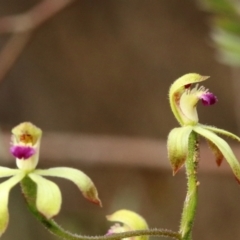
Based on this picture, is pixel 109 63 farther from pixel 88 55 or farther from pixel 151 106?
pixel 151 106

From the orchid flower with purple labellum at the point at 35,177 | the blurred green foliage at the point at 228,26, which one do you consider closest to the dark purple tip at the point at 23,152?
the orchid flower with purple labellum at the point at 35,177

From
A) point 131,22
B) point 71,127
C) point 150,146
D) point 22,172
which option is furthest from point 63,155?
point 22,172

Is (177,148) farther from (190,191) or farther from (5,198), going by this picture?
(5,198)

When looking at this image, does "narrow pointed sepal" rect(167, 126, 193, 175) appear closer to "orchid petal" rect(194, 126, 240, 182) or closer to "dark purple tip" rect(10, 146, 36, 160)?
"orchid petal" rect(194, 126, 240, 182)

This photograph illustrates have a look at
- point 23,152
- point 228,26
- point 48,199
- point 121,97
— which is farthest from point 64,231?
point 121,97

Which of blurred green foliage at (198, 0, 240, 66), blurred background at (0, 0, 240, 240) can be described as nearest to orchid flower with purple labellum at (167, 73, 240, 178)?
blurred green foliage at (198, 0, 240, 66)

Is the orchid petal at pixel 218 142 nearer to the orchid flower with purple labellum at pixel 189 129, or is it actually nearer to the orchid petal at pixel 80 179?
the orchid flower with purple labellum at pixel 189 129
